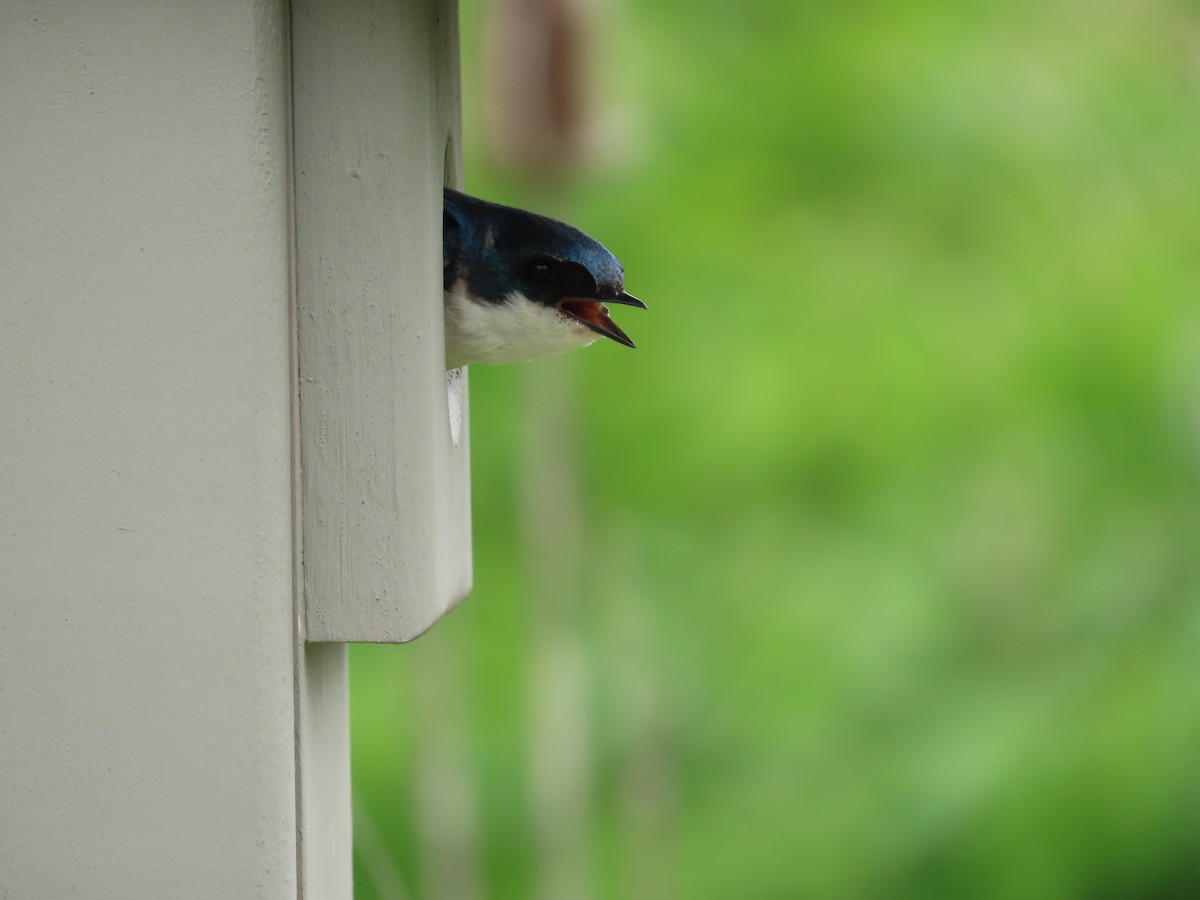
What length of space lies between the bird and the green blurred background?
5.24 feet

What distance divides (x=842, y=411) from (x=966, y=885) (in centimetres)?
115

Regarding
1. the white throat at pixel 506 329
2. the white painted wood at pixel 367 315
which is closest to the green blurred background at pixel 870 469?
the white throat at pixel 506 329

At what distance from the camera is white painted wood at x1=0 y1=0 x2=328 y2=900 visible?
42.5 inches

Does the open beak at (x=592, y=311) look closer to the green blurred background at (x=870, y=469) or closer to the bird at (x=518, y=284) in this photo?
the bird at (x=518, y=284)

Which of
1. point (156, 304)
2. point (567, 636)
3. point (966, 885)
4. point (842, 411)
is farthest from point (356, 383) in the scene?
point (842, 411)

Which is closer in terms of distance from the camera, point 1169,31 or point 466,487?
point 466,487

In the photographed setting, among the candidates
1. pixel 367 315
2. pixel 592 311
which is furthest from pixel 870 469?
pixel 367 315

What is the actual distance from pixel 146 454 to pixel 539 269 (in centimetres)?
35

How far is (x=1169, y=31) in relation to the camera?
455 cm

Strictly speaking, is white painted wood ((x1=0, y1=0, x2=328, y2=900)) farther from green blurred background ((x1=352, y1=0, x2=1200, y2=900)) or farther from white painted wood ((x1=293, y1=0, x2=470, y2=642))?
green blurred background ((x1=352, y1=0, x2=1200, y2=900))

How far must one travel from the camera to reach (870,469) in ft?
13.4

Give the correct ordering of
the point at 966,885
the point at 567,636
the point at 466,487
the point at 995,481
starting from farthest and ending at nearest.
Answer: the point at 995,481
the point at 966,885
the point at 567,636
the point at 466,487

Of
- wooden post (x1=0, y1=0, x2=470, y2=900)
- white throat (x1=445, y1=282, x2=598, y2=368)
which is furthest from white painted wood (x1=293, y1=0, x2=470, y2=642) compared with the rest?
white throat (x1=445, y1=282, x2=598, y2=368)

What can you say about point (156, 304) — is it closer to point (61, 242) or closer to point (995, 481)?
point (61, 242)
